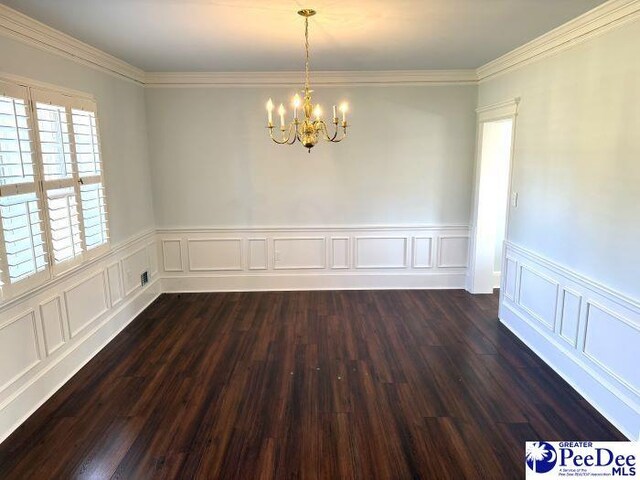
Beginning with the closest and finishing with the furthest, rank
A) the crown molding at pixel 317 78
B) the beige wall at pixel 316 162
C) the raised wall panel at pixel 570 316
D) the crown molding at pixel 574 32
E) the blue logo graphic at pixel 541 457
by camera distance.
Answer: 1. the blue logo graphic at pixel 541 457
2. the crown molding at pixel 574 32
3. the raised wall panel at pixel 570 316
4. the crown molding at pixel 317 78
5. the beige wall at pixel 316 162

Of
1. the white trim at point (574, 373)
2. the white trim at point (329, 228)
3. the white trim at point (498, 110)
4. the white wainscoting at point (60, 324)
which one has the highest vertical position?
the white trim at point (498, 110)

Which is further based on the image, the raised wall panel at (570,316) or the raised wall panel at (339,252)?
the raised wall panel at (339,252)

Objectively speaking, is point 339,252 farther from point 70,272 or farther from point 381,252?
point 70,272

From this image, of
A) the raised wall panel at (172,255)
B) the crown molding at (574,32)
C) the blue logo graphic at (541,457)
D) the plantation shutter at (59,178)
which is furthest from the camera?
the raised wall panel at (172,255)

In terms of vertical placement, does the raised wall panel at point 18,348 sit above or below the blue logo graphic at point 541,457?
above

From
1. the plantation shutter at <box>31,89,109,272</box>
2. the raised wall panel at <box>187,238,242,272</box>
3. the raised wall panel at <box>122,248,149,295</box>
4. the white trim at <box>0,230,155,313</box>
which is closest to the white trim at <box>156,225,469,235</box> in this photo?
the raised wall panel at <box>187,238,242,272</box>

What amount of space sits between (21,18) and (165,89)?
2.35 metres

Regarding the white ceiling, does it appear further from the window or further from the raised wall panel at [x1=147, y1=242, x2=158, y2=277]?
the raised wall panel at [x1=147, y1=242, x2=158, y2=277]

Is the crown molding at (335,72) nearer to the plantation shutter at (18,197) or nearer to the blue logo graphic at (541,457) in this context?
the plantation shutter at (18,197)

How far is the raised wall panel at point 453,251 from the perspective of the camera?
566 cm

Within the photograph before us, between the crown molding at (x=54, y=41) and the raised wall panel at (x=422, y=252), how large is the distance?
4157 mm

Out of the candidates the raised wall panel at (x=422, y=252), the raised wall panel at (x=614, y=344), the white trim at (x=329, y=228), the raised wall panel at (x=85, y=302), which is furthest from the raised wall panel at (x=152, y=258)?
the raised wall panel at (x=614, y=344)

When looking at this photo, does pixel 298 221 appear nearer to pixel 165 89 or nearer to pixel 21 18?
pixel 165 89

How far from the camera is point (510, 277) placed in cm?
446
